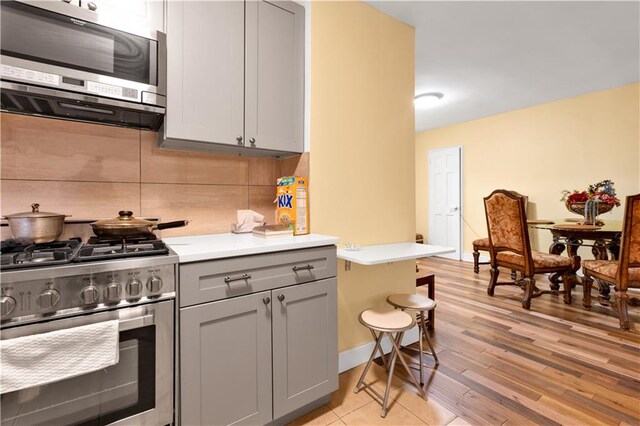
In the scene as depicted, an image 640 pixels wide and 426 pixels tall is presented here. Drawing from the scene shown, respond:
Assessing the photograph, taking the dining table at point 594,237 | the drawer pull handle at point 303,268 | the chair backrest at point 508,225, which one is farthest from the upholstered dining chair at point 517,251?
the drawer pull handle at point 303,268

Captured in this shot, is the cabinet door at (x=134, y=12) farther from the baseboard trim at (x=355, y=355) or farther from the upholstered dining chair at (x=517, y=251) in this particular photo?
the upholstered dining chair at (x=517, y=251)

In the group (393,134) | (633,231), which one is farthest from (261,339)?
(633,231)

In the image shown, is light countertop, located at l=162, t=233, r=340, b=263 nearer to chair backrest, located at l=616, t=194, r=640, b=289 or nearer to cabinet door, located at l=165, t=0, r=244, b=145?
cabinet door, located at l=165, t=0, r=244, b=145

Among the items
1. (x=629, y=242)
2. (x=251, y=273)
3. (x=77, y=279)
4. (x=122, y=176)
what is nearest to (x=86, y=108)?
(x=122, y=176)

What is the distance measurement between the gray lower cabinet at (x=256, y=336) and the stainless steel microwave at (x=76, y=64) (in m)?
0.87

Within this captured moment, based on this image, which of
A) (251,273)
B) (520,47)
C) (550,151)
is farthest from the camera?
(550,151)

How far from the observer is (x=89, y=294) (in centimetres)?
106

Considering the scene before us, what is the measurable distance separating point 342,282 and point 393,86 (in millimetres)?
1585

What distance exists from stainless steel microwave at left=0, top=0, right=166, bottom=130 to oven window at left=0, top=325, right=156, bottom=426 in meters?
1.03

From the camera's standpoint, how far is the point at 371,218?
2320 mm

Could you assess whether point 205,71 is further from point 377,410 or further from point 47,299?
point 377,410

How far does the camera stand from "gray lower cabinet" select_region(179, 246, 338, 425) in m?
1.27

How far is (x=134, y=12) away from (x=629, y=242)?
4.01m

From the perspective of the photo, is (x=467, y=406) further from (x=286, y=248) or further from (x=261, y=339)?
(x=286, y=248)
